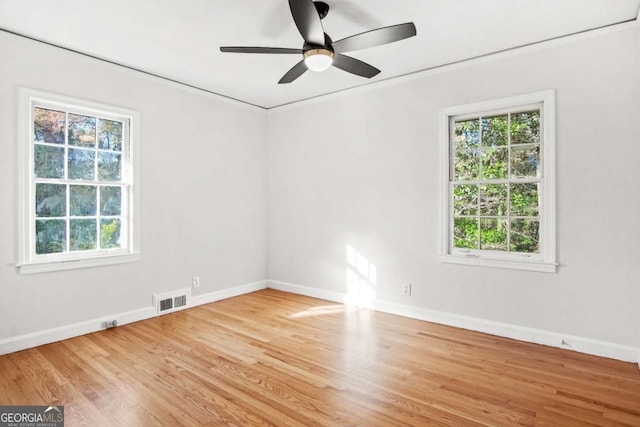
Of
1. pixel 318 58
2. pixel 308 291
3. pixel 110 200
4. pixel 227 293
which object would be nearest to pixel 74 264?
pixel 110 200

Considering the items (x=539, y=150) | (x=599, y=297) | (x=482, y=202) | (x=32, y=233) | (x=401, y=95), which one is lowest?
(x=599, y=297)

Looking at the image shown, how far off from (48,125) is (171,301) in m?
2.25

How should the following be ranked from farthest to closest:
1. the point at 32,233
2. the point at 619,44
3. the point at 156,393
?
the point at 32,233
the point at 619,44
the point at 156,393

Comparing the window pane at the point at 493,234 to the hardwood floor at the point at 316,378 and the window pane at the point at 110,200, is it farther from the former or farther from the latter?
the window pane at the point at 110,200

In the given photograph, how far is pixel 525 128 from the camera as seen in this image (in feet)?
11.4

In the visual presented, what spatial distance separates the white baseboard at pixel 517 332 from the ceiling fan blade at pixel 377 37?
2812 mm

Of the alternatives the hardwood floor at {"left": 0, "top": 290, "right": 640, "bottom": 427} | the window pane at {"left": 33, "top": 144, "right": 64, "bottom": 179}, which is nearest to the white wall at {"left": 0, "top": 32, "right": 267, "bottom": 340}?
the window pane at {"left": 33, "top": 144, "right": 64, "bottom": 179}

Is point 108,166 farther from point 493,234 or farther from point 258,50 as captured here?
point 493,234

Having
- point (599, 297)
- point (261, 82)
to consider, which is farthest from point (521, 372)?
point (261, 82)

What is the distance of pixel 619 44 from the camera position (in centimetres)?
297

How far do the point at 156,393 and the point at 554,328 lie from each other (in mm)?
3389

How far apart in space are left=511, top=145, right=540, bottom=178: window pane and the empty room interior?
0.02 m

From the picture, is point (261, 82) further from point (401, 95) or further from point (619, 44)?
point (619, 44)

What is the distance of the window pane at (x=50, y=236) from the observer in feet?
10.8
